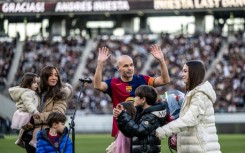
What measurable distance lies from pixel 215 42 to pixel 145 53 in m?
4.37

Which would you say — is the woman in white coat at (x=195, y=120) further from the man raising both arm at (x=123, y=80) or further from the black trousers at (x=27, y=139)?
the black trousers at (x=27, y=139)

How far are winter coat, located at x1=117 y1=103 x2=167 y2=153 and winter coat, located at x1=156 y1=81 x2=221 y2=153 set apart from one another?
0.48 ft

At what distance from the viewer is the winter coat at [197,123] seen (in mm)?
10055

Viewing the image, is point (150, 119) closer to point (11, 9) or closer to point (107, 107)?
point (107, 107)

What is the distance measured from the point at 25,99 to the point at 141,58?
127ft

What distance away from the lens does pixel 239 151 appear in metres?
24.2

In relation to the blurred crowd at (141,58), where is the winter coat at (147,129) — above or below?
above

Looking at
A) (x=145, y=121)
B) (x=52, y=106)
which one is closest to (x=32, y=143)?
(x=52, y=106)

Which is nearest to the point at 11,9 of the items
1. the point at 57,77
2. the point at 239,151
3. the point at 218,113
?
the point at 218,113

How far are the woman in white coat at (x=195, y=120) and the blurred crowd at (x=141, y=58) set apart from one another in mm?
Answer: 33539

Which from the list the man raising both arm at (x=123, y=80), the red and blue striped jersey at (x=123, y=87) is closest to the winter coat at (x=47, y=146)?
the man raising both arm at (x=123, y=80)

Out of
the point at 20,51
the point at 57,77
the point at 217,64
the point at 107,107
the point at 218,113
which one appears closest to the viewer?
the point at 57,77

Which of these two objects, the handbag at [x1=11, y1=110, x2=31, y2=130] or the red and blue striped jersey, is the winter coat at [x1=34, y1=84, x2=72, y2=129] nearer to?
the handbag at [x1=11, y1=110, x2=31, y2=130]

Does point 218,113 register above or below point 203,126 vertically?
below
